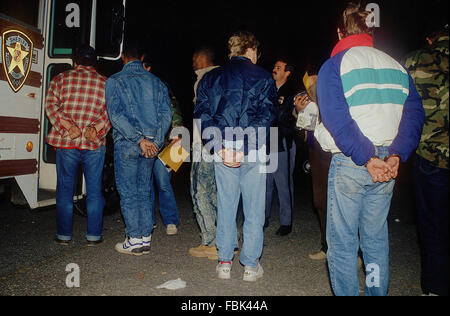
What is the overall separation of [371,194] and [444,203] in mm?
760

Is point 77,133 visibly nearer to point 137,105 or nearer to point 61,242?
point 137,105

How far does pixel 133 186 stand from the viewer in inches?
163

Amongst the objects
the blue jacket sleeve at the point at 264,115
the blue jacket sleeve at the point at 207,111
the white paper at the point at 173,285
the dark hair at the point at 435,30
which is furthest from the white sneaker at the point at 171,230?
the dark hair at the point at 435,30

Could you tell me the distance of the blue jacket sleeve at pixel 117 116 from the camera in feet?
13.0

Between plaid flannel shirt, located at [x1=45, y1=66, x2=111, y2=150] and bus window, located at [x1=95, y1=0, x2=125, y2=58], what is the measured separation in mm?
1011

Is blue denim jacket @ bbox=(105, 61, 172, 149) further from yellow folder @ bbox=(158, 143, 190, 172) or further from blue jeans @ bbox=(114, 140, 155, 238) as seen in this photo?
yellow folder @ bbox=(158, 143, 190, 172)

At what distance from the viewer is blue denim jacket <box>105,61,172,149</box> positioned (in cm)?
400

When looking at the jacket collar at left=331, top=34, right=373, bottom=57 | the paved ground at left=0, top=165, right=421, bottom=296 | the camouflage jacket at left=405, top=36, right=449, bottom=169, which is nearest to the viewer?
the jacket collar at left=331, top=34, right=373, bottom=57

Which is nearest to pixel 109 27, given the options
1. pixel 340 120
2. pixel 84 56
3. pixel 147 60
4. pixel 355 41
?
pixel 84 56

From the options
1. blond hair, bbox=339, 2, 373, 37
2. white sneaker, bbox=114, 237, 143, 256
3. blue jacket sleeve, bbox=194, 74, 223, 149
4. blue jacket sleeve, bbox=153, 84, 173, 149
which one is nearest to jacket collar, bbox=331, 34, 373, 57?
blond hair, bbox=339, 2, 373, 37

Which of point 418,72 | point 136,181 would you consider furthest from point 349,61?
point 136,181

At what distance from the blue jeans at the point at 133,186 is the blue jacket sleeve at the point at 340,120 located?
2.26 m

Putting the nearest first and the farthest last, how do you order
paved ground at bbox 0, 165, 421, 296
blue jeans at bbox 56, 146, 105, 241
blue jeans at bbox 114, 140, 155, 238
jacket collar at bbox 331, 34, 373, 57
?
jacket collar at bbox 331, 34, 373, 57 → paved ground at bbox 0, 165, 421, 296 → blue jeans at bbox 114, 140, 155, 238 → blue jeans at bbox 56, 146, 105, 241

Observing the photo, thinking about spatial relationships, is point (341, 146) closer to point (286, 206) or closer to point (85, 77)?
point (286, 206)
